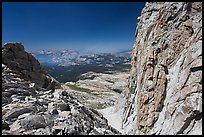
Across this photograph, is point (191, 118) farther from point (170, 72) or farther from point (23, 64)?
point (23, 64)

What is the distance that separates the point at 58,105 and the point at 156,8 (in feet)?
127

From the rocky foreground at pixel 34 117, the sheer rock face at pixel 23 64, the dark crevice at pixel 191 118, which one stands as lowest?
the dark crevice at pixel 191 118

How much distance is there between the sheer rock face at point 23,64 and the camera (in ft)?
146

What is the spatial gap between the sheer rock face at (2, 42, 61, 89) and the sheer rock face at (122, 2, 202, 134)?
20.6 m

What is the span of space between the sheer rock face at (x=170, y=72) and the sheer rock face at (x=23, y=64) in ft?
67.6

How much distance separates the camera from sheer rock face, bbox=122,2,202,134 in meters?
40.2

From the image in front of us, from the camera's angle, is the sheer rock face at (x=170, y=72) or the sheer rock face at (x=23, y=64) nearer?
the sheer rock face at (x=170, y=72)

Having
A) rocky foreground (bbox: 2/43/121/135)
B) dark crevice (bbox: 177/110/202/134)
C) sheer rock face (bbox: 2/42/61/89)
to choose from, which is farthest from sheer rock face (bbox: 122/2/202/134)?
sheer rock face (bbox: 2/42/61/89)

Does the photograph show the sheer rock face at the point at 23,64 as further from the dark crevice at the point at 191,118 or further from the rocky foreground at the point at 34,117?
the dark crevice at the point at 191,118

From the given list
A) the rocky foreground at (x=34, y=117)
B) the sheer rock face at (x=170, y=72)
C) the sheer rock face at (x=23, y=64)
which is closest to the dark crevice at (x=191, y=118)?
the sheer rock face at (x=170, y=72)

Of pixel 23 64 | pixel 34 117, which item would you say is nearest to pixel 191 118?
pixel 34 117

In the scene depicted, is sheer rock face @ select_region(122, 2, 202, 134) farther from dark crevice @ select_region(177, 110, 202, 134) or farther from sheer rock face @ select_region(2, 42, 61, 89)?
sheer rock face @ select_region(2, 42, 61, 89)

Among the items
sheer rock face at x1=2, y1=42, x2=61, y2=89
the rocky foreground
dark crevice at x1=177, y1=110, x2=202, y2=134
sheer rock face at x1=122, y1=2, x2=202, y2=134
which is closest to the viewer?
the rocky foreground

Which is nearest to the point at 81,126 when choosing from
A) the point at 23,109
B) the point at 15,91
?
the point at 23,109
